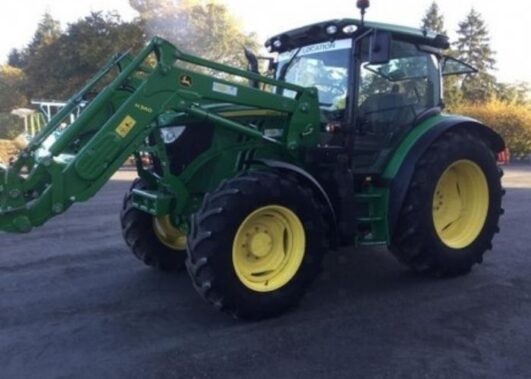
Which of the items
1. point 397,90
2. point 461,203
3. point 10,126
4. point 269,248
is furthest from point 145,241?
point 10,126

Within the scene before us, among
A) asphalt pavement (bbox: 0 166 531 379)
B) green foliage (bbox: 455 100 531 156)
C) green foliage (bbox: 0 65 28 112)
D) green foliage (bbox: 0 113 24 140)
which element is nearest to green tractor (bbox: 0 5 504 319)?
asphalt pavement (bbox: 0 166 531 379)

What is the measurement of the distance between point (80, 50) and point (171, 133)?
27548mm

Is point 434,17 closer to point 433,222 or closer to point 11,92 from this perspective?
point 11,92

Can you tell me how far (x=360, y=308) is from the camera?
15.8ft

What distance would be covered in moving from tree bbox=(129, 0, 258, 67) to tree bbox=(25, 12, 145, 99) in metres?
3.47

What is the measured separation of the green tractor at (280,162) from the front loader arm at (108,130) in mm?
10

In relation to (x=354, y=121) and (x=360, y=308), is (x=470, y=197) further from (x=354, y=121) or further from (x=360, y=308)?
(x=360, y=308)

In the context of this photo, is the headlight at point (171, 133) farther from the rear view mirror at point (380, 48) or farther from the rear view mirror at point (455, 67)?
the rear view mirror at point (455, 67)

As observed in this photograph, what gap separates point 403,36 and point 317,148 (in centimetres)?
150

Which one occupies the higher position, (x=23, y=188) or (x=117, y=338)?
(x=23, y=188)

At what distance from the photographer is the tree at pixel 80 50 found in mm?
30266

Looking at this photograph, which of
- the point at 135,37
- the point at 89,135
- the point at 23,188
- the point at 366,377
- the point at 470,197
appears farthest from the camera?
the point at 135,37

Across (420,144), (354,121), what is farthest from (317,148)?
(420,144)

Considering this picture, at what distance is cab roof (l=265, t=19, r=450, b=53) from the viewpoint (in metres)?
5.31
